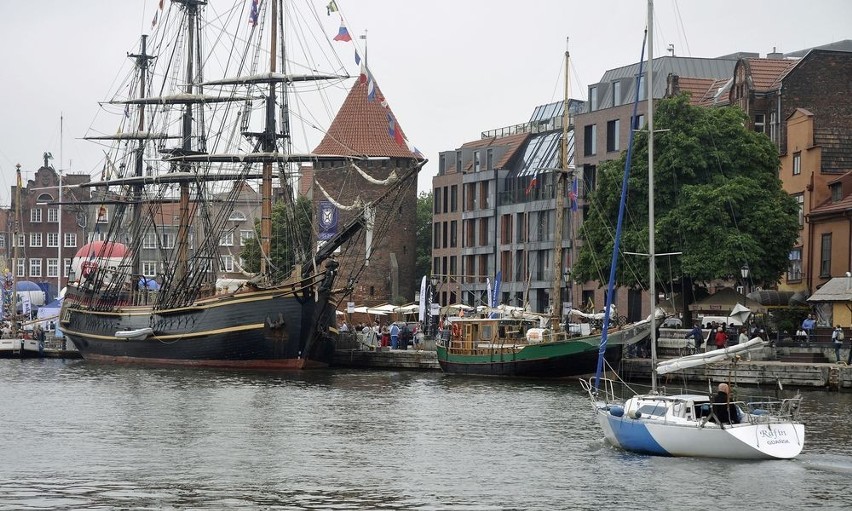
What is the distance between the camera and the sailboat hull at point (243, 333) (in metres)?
80.7

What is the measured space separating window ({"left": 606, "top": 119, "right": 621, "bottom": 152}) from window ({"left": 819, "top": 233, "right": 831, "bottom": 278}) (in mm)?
27807

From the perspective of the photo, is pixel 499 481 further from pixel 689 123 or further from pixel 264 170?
pixel 264 170

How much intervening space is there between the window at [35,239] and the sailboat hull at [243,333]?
9822cm

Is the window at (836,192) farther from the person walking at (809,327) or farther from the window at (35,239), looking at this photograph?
the window at (35,239)

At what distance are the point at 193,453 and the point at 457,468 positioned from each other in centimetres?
708

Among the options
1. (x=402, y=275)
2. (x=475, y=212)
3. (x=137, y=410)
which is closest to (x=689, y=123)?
(x=137, y=410)

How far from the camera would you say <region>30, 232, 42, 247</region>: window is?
7274 inches

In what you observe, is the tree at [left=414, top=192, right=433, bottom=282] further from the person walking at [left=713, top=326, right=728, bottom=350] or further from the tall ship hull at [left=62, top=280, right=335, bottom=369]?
the person walking at [left=713, top=326, right=728, bottom=350]

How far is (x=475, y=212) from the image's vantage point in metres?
128

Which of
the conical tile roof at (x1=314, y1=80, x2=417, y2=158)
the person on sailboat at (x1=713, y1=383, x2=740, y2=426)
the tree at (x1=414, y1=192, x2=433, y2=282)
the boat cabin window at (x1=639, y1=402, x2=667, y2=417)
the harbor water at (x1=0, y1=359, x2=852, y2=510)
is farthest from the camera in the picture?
the tree at (x1=414, y1=192, x2=433, y2=282)

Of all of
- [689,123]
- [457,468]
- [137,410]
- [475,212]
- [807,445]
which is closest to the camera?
[457,468]

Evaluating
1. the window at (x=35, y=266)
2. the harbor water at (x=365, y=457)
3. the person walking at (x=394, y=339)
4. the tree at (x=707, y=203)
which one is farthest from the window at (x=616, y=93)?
the window at (x=35, y=266)

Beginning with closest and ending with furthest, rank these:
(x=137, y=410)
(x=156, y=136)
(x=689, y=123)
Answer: (x=137, y=410) < (x=689, y=123) < (x=156, y=136)

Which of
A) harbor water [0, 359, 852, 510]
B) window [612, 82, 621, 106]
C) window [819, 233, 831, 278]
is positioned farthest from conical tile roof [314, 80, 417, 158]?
harbor water [0, 359, 852, 510]
